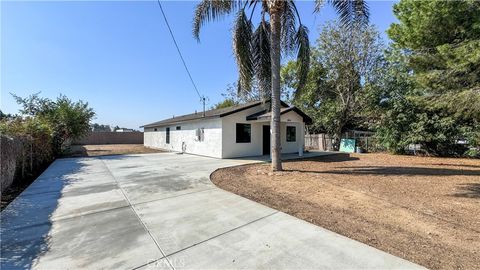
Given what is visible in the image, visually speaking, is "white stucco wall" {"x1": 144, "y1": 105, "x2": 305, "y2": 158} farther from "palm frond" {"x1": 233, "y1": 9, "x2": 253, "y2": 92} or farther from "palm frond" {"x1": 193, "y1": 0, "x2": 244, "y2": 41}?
"palm frond" {"x1": 193, "y1": 0, "x2": 244, "y2": 41}

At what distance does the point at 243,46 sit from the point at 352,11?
3.83 metres

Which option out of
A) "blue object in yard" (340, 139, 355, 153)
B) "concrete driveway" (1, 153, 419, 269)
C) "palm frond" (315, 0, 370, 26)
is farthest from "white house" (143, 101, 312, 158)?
"concrete driveway" (1, 153, 419, 269)

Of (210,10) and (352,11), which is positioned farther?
(210,10)

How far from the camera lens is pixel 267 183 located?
23.3 feet

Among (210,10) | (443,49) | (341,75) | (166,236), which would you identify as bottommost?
(166,236)

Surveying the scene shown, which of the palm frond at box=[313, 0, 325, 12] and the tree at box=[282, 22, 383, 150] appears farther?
the tree at box=[282, 22, 383, 150]

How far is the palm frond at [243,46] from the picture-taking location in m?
9.00

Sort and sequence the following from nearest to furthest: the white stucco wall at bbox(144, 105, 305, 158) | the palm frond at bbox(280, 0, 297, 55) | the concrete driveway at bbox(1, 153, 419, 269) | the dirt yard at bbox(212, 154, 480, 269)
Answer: the concrete driveway at bbox(1, 153, 419, 269)
the dirt yard at bbox(212, 154, 480, 269)
the palm frond at bbox(280, 0, 297, 55)
the white stucco wall at bbox(144, 105, 305, 158)

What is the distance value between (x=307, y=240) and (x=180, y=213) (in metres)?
2.35

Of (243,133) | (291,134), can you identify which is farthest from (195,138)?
(291,134)

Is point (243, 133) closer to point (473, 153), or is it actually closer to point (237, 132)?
point (237, 132)

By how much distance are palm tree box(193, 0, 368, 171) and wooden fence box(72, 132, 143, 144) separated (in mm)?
30795

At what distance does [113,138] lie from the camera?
34781mm

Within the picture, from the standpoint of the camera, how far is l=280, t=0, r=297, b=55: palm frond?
9133 mm
